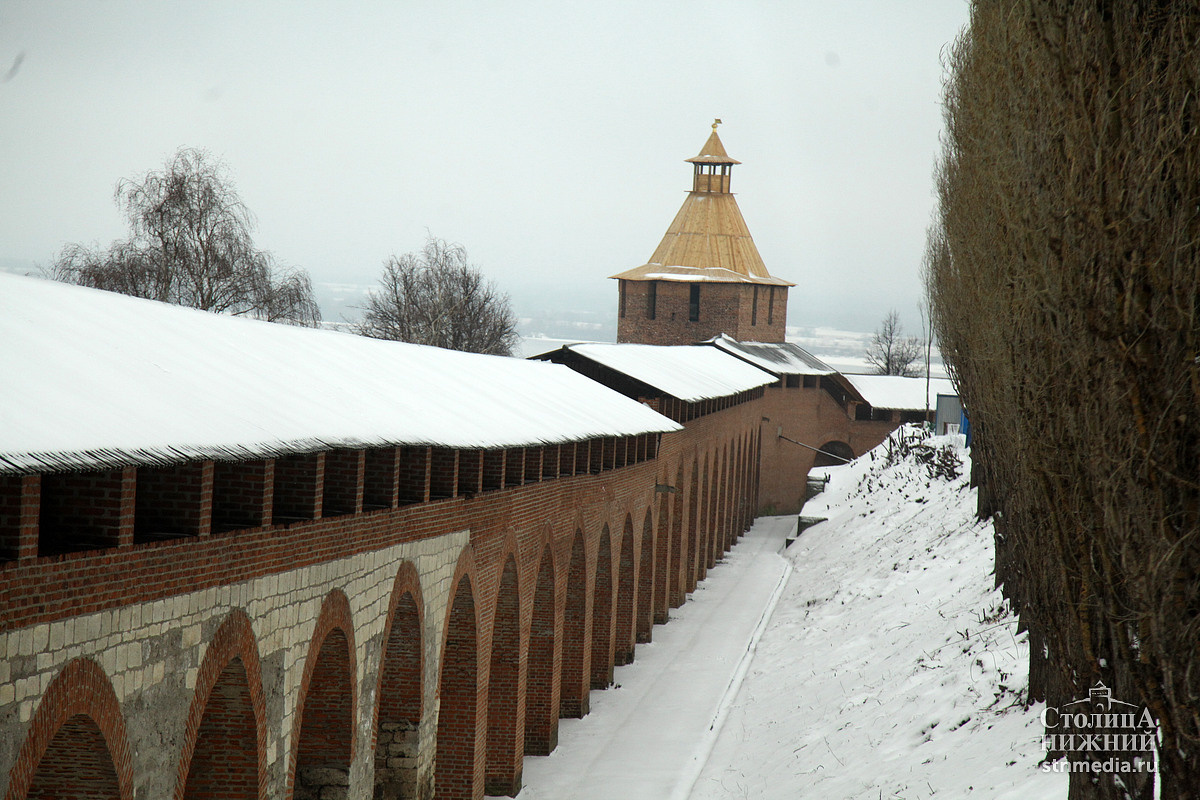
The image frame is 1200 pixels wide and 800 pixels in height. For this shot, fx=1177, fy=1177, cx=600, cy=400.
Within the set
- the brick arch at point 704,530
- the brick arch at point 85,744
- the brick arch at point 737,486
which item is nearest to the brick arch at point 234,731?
the brick arch at point 85,744

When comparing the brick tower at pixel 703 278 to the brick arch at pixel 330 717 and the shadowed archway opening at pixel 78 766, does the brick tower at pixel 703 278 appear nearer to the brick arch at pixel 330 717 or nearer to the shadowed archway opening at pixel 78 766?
the brick arch at pixel 330 717

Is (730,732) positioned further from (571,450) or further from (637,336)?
(637,336)

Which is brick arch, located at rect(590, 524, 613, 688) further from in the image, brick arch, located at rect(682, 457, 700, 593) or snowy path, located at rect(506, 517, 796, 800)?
brick arch, located at rect(682, 457, 700, 593)

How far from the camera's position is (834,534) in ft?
88.4

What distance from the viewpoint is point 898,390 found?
137 ft

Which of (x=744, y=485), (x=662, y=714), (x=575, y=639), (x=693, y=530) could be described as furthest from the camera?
(x=744, y=485)

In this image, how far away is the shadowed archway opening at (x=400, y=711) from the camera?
913cm

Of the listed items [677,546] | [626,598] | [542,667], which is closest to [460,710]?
[542,667]

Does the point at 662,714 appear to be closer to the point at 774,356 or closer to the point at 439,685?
the point at 439,685

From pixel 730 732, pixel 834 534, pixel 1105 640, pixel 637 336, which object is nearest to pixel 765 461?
pixel 637 336

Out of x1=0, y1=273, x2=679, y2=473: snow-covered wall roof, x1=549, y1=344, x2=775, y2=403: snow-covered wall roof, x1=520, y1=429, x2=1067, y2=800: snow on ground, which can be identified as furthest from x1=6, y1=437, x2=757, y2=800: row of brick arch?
x1=549, y1=344, x2=775, y2=403: snow-covered wall roof

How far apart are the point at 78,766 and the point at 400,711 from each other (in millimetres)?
4111

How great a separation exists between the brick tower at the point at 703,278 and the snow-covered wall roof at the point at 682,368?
6348 mm

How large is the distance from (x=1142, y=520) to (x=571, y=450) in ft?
27.5
